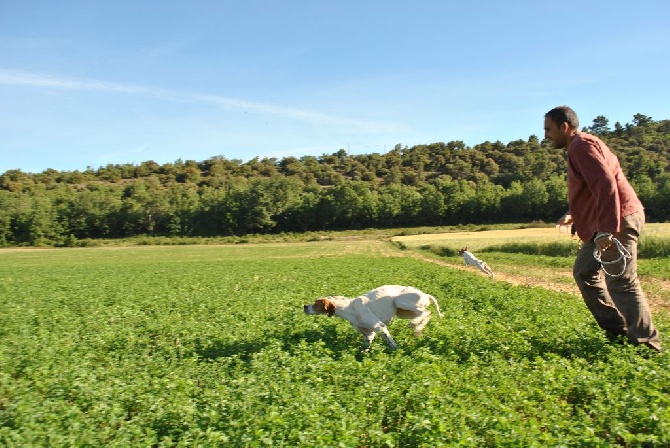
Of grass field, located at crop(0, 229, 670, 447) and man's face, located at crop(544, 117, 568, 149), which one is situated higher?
man's face, located at crop(544, 117, 568, 149)

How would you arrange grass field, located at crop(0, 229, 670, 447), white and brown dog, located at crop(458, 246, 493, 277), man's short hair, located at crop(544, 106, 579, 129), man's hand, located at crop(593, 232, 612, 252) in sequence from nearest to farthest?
grass field, located at crop(0, 229, 670, 447), man's hand, located at crop(593, 232, 612, 252), man's short hair, located at crop(544, 106, 579, 129), white and brown dog, located at crop(458, 246, 493, 277)

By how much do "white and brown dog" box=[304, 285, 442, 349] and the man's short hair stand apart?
3176mm

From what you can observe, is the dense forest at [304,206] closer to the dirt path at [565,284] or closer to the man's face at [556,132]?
the dirt path at [565,284]

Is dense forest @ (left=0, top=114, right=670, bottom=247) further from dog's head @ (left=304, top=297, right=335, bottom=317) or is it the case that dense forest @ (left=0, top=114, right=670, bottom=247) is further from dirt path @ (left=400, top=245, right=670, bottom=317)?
dog's head @ (left=304, top=297, right=335, bottom=317)

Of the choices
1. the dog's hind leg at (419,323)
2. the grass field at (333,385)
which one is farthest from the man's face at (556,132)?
the dog's hind leg at (419,323)

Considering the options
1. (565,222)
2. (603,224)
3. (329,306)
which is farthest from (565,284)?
(603,224)

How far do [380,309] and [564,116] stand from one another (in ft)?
11.9

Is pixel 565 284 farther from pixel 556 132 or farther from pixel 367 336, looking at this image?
pixel 556 132

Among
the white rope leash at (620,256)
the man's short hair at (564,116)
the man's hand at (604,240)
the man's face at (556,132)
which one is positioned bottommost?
the white rope leash at (620,256)

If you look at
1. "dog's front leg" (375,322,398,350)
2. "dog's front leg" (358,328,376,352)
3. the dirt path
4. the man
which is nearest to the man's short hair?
the man

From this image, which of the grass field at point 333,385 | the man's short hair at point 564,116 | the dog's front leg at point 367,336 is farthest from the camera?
the dog's front leg at point 367,336

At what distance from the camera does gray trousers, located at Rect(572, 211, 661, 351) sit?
16.9ft

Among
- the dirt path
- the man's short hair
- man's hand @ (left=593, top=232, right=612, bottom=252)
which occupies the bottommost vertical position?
the dirt path

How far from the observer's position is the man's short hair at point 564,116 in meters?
5.51
